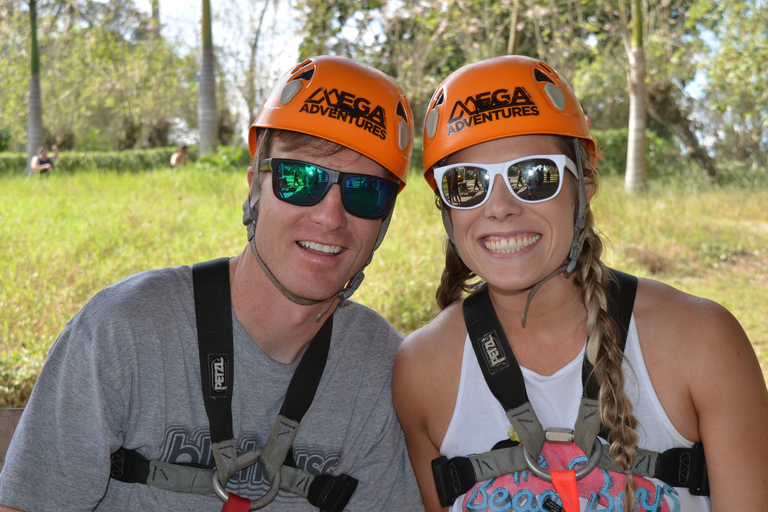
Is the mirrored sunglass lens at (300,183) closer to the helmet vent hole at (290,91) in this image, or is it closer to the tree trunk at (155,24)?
the helmet vent hole at (290,91)

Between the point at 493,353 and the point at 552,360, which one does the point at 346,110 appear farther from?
the point at 552,360

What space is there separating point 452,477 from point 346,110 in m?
1.51

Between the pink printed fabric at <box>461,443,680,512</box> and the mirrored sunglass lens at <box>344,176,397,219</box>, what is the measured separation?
3.68ft

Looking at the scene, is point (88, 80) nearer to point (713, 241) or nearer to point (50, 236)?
point (50, 236)

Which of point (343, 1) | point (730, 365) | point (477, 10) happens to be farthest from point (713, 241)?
Answer: point (343, 1)

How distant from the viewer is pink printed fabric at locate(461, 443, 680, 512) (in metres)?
2.47

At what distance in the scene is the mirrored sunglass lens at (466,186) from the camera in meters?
2.61

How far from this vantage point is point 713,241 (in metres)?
9.34

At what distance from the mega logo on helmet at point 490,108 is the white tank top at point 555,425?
2.97ft

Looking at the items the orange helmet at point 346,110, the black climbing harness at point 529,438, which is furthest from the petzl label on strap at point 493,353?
the orange helmet at point 346,110

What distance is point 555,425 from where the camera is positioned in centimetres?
260

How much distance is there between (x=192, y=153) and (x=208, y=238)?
66.9 ft

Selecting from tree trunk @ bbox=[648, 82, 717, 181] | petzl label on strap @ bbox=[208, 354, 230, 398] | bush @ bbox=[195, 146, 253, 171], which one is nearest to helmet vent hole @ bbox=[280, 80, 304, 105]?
petzl label on strap @ bbox=[208, 354, 230, 398]

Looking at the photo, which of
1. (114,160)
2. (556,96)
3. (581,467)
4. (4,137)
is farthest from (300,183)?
(4,137)
